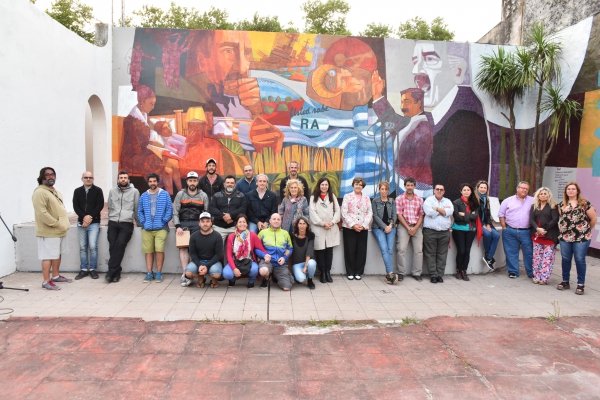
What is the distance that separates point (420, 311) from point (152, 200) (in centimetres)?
398

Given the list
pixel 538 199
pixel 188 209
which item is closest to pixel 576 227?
pixel 538 199

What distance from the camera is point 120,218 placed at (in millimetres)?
6250

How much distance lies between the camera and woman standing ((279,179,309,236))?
6.17 meters

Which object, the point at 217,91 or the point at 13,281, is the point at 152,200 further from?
the point at 217,91

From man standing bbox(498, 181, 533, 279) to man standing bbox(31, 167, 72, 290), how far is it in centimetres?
661

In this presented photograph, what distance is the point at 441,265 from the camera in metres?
6.55

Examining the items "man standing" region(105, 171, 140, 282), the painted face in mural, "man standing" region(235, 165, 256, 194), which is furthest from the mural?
"man standing" region(105, 171, 140, 282)

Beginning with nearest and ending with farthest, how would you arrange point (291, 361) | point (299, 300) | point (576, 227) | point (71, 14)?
point (291, 361) → point (299, 300) → point (576, 227) → point (71, 14)

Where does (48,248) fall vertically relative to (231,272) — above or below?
above

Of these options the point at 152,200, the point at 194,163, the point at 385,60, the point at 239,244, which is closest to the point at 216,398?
the point at 239,244

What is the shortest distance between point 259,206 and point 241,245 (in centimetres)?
83

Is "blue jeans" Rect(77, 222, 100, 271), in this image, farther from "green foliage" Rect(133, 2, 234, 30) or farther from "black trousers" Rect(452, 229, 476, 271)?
"green foliage" Rect(133, 2, 234, 30)

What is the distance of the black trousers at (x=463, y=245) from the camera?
21.8 feet

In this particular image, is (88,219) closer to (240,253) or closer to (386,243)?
(240,253)
